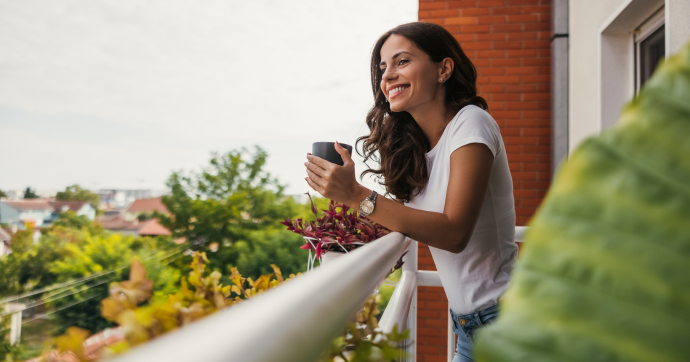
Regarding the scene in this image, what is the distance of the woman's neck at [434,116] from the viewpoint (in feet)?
4.83

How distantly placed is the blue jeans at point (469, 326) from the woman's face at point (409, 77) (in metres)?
0.68

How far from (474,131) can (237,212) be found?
21.1 m

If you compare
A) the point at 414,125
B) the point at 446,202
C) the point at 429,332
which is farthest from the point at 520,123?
the point at 446,202

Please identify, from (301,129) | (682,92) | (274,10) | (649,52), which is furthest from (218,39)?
(682,92)

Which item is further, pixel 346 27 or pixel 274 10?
pixel 274 10

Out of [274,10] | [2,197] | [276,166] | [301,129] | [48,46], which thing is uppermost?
[274,10]

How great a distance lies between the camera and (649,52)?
264 cm

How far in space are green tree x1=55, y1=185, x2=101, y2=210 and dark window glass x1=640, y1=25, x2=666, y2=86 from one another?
26335 mm

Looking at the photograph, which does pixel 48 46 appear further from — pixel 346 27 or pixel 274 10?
pixel 346 27

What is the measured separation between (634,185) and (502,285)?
1.22m

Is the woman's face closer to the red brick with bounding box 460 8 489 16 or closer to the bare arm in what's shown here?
the bare arm

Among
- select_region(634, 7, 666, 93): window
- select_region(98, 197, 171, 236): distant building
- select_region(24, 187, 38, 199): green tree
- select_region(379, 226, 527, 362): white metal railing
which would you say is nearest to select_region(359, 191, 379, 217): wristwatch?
select_region(379, 226, 527, 362): white metal railing

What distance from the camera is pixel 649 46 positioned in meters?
2.62

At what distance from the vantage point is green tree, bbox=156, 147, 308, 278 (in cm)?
1922
